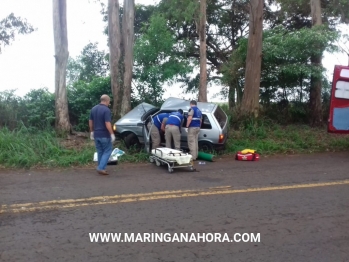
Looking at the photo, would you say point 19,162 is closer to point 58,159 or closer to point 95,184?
point 58,159

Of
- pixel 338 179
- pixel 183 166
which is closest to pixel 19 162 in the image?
pixel 183 166

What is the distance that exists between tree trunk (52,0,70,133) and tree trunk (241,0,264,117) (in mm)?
6317

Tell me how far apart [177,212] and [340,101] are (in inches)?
304

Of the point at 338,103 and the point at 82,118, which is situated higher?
the point at 338,103

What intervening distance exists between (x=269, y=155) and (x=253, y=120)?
3.32 metres

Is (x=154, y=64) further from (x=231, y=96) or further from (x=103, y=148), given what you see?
(x=103, y=148)

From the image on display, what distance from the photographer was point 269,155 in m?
13.2

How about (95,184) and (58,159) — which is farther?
(58,159)

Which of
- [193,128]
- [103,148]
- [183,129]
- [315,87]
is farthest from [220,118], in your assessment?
[315,87]

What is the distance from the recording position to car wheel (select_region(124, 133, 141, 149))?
42.0 ft

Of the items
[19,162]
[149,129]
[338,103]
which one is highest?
[338,103]

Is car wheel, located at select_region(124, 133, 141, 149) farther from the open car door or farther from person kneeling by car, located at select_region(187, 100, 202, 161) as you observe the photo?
the open car door

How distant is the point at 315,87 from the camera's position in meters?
17.8

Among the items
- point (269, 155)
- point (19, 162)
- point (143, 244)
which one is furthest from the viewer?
point (269, 155)
